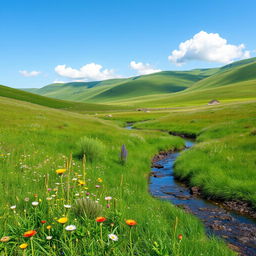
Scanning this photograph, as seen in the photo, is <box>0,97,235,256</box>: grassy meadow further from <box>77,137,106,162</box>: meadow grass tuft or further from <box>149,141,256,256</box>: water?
<box>149,141,256,256</box>: water

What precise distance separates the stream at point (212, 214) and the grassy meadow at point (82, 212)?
106cm

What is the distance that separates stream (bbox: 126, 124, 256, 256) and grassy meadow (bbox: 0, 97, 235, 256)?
106 cm

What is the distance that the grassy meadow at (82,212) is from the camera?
337cm

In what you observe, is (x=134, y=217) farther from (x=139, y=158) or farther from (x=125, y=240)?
(x=139, y=158)

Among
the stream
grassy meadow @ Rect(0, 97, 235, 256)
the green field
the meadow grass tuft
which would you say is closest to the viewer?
grassy meadow @ Rect(0, 97, 235, 256)

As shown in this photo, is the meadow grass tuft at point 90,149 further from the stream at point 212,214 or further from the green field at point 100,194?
the stream at point 212,214

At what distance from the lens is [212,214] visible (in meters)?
9.10

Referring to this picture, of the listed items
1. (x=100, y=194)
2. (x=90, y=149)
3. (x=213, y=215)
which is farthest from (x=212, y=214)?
(x=90, y=149)

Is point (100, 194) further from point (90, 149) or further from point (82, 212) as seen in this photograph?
point (90, 149)

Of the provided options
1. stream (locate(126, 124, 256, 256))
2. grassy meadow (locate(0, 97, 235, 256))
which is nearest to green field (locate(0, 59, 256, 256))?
grassy meadow (locate(0, 97, 235, 256))

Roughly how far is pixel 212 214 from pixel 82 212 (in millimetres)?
6965

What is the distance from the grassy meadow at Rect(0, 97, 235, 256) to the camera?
337 cm

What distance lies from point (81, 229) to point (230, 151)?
48.1 feet

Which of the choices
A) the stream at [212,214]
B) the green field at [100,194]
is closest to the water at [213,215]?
the stream at [212,214]
